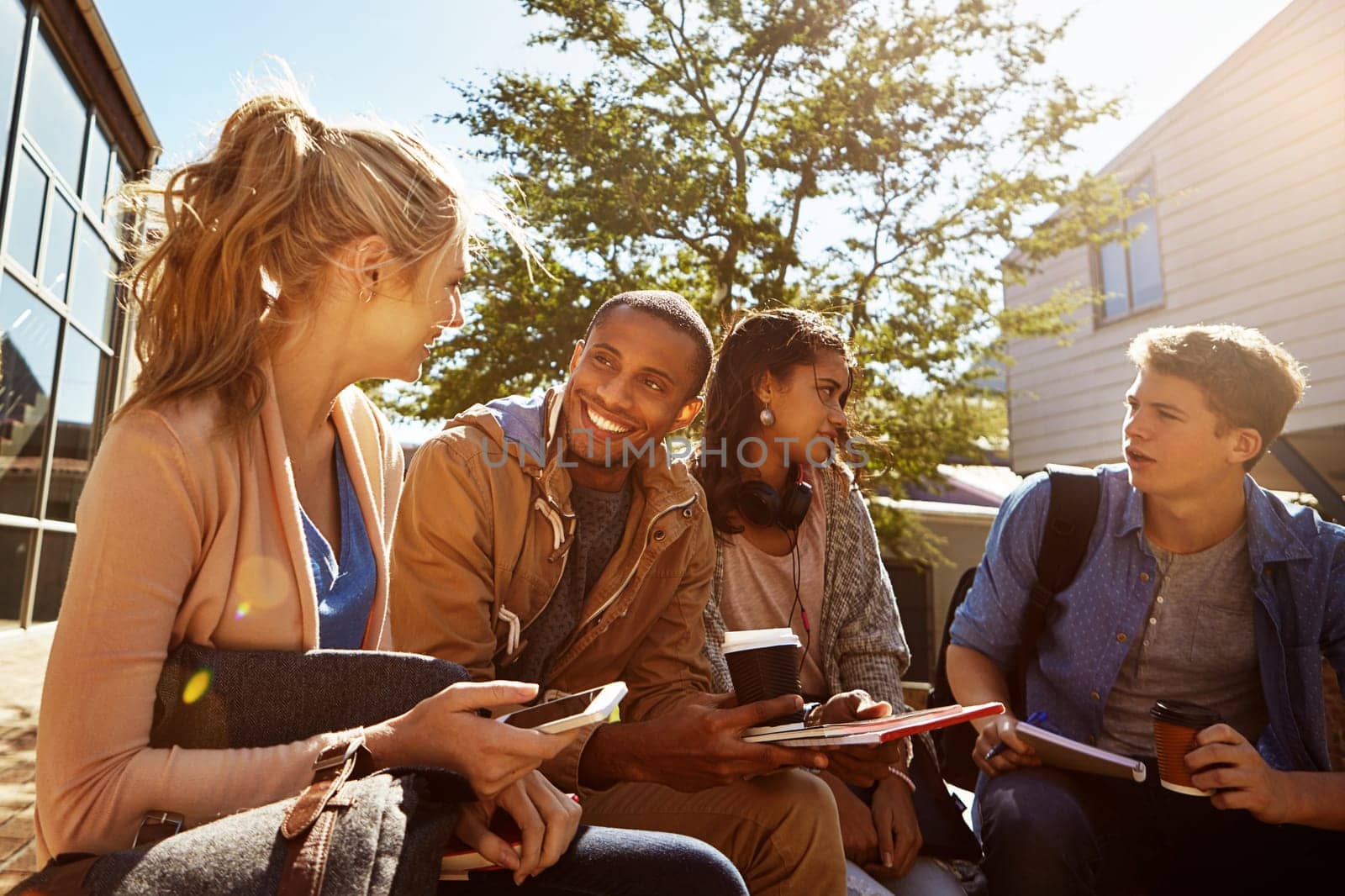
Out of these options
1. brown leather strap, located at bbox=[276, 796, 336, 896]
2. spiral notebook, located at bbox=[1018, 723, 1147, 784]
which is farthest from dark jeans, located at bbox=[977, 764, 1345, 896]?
brown leather strap, located at bbox=[276, 796, 336, 896]

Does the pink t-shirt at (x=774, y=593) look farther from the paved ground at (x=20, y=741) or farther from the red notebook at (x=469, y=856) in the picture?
the red notebook at (x=469, y=856)

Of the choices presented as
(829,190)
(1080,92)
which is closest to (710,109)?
(829,190)

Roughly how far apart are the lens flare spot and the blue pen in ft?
7.12

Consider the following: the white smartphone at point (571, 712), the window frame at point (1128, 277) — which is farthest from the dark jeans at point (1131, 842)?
the window frame at point (1128, 277)

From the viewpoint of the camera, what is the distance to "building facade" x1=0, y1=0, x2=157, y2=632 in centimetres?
744

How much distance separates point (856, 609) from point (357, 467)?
1909 millimetres

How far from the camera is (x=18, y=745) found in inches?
207

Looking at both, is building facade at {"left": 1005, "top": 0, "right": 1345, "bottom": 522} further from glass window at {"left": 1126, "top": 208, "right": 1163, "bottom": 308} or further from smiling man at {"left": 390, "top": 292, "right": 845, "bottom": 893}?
smiling man at {"left": 390, "top": 292, "right": 845, "bottom": 893}

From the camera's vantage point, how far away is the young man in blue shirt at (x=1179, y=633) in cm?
263

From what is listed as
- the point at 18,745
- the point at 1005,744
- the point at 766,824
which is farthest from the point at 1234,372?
the point at 18,745

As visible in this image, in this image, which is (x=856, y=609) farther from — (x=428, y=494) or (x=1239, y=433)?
(x=428, y=494)

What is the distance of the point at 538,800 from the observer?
1.54 meters

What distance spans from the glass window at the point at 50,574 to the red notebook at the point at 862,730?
348 inches

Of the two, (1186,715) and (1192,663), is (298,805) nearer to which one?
(1186,715)
